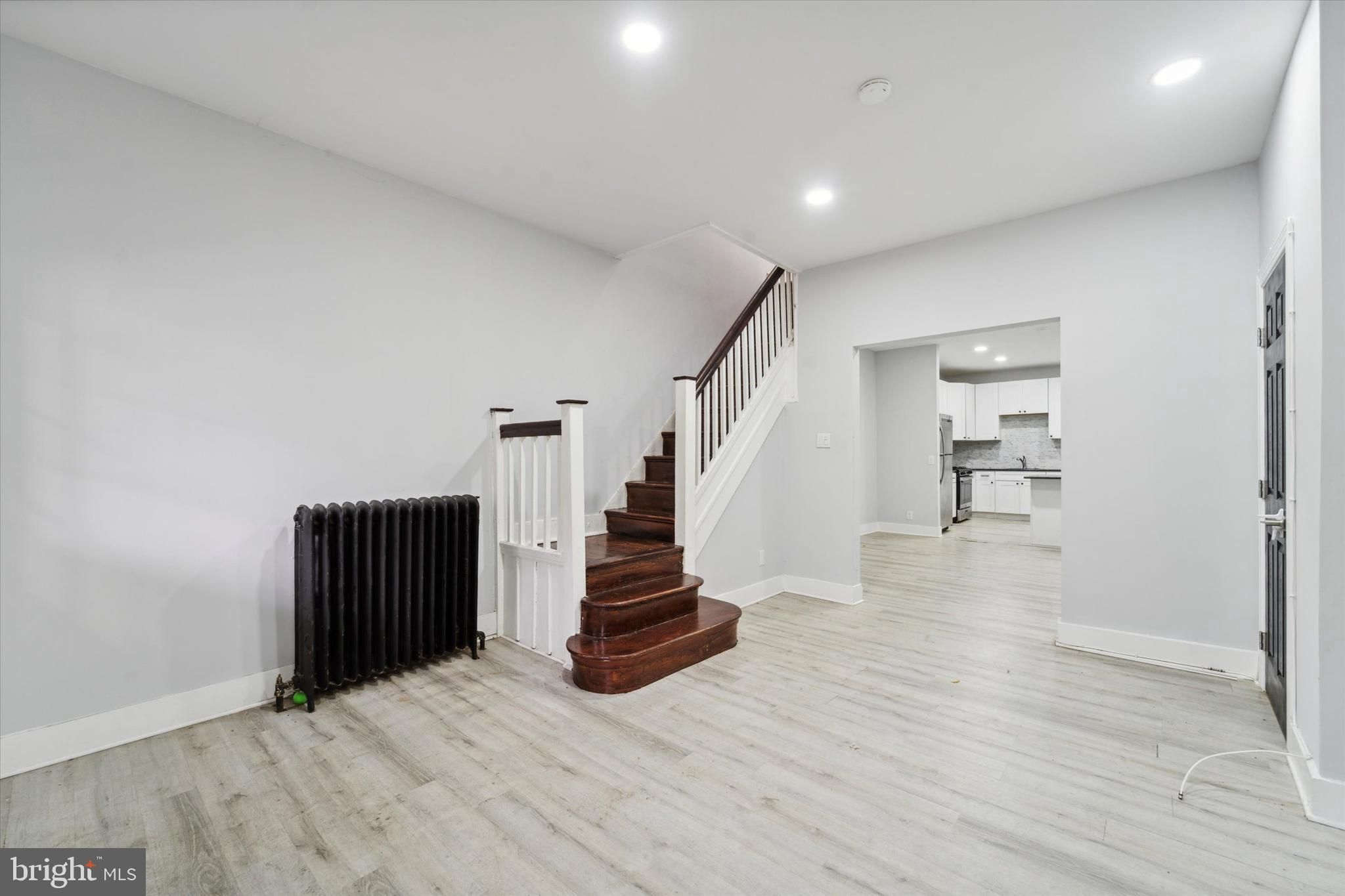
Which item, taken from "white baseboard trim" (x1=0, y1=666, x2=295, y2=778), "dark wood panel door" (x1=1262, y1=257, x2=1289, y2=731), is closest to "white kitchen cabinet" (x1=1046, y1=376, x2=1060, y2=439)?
"dark wood panel door" (x1=1262, y1=257, x2=1289, y2=731)

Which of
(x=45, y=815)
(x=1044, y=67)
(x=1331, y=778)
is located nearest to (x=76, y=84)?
(x=45, y=815)

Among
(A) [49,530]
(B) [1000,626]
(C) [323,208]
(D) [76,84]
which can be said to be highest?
(D) [76,84]

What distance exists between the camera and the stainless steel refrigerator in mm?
8109

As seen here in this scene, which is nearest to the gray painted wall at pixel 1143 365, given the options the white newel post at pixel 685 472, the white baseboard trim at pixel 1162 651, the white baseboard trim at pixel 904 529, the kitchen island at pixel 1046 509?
the white baseboard trim at pixel 1162 651

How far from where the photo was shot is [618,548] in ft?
12.3

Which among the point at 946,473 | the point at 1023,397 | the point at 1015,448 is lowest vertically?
the point at 946,473

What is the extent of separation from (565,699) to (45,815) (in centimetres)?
177

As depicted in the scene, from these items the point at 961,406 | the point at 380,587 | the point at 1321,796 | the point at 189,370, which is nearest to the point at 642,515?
the point at 380,587

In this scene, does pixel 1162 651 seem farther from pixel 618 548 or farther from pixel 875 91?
pixel 875 91

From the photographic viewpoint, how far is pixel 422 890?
155 cm

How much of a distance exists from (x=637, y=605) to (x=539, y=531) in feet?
3.34

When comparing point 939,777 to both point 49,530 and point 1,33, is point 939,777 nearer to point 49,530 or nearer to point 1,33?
point 49,530

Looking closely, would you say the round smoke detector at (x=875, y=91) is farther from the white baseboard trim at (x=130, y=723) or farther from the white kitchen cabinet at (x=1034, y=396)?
the white kitchen cabinet at (x=1034, y=396)

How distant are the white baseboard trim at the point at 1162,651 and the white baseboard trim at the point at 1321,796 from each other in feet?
4.40
